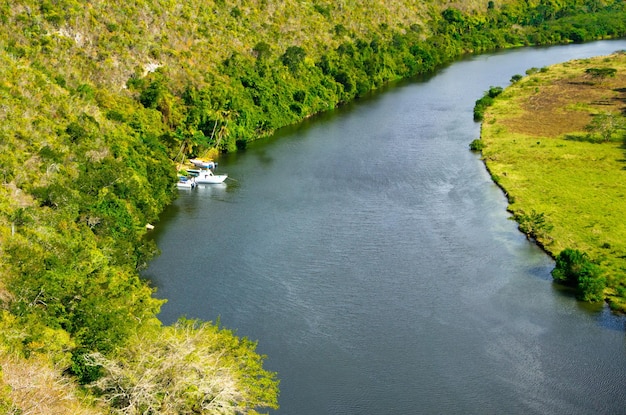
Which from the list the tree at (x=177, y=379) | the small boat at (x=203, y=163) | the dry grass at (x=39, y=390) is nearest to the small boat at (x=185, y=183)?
the small boat at (x=203, y=163)

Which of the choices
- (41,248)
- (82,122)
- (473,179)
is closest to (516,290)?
(473,179)

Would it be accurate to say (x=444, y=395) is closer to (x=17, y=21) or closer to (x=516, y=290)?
(x=516, y=290)

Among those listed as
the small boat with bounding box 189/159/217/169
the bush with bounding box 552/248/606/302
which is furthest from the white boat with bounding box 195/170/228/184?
the bush with bounding box 552/248/606/302

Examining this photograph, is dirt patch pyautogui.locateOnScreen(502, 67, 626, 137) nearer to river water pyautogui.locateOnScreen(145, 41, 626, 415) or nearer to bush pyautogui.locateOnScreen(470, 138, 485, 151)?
bush pyautogui.locateOnScreen(470, 138, 485, 151)

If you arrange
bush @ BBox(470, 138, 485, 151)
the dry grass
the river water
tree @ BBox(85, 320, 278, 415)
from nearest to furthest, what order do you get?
the dry grass < tree @ BBox(85, 320, 278, 415) < the river water < bush @ BBox(470, 138, 485, 151)

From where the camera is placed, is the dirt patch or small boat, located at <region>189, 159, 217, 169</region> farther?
the dirt patch

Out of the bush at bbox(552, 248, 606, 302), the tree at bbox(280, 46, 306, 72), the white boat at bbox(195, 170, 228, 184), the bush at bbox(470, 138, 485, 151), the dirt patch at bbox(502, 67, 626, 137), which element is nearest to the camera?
the bush at bbox(552, 248, 606, 302)

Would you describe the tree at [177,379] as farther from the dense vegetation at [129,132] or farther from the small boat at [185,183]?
the small boat at [185,183]
